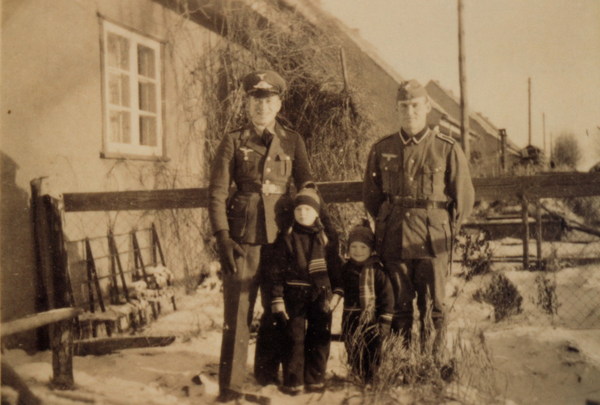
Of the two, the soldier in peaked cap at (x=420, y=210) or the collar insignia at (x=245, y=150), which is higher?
the collar insignia at (x=245, y=150)

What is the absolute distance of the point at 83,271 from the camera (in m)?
5.07

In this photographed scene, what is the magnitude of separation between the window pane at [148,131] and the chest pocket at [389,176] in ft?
12.5

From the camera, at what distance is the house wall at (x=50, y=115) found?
4.05m

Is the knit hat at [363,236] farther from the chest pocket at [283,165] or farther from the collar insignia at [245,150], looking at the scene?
the collar insignia at [245,150]

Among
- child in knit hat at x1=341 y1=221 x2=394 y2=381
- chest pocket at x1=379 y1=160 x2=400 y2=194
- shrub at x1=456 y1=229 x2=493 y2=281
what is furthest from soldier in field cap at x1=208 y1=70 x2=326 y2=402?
shrub at x1=456 y1=229 x2=493 y2=281

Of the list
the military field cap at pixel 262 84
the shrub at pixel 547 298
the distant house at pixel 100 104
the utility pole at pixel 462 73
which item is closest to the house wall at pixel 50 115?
the distant house at pixel 100 104

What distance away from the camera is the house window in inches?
214

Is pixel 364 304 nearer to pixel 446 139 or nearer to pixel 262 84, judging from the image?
pixel 446 139

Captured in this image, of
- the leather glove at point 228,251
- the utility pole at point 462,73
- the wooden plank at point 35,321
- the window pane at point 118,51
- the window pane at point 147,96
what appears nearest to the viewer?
the wooden plank at point 35,321

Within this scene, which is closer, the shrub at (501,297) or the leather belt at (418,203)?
the leather belt at (418,203)

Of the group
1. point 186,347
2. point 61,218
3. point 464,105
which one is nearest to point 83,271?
point 61,218

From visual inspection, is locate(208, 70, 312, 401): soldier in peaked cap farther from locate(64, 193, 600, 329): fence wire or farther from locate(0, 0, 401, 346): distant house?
locate(0, 0, 401, 346): distant house

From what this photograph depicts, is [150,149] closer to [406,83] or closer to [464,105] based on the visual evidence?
[406,83]

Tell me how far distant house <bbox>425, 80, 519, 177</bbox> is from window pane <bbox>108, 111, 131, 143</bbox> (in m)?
10.3
